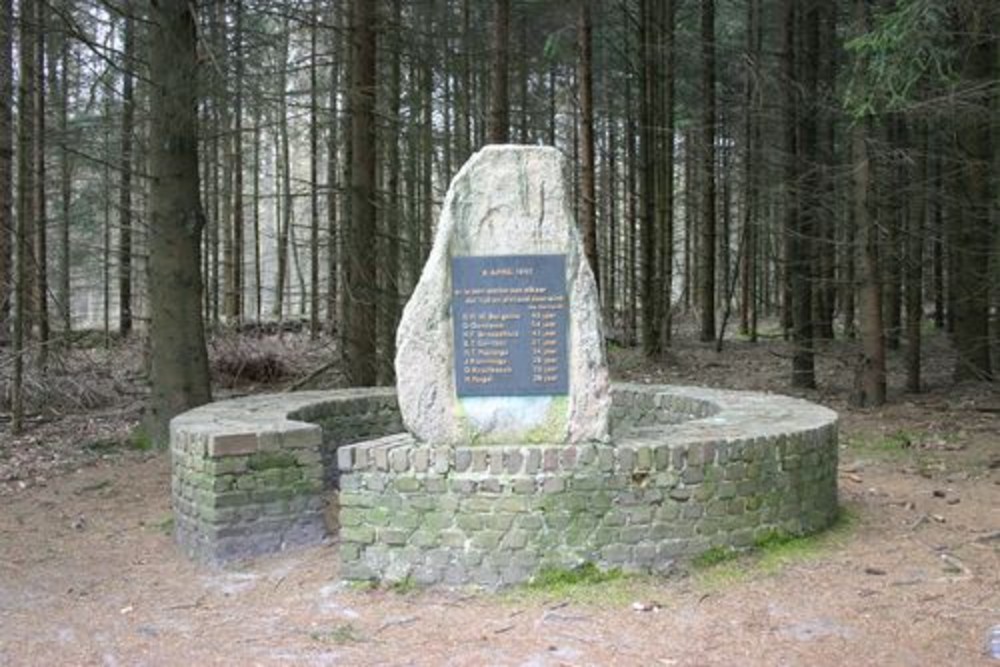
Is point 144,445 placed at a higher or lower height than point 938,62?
lower

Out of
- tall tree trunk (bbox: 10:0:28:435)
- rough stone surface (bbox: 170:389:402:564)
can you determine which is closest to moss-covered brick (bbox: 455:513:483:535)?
rough stone surface (bbox: 170:389:402:564)

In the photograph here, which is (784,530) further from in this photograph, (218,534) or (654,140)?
(654,140)

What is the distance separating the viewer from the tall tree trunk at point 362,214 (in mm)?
11930

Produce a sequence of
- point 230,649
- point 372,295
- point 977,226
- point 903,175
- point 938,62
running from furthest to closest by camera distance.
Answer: point 903,175
point 977,226
point 372,295
point 938,62
point 230,649

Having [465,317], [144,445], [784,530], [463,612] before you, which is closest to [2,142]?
[144,445]

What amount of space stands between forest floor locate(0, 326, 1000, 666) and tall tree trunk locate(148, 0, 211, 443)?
2189 mm

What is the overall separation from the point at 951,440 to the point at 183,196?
9253 mm

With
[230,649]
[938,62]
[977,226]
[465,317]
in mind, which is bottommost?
[230,649]

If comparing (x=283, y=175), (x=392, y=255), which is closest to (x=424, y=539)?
(x=392, y=255)

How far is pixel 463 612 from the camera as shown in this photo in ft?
19.0

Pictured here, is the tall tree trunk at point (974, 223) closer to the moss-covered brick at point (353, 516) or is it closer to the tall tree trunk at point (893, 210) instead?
the tall tree trunk at point (893, 210)

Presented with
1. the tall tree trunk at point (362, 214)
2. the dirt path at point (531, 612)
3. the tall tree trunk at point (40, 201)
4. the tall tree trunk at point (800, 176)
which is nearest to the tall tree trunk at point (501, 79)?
the tall tree trunk at point (362, 214)

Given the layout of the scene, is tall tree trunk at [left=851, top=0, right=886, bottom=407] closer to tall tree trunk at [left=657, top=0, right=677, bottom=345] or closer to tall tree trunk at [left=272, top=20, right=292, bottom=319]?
tall tree trunk at [left=657, top=0, right=677, bottom=345]

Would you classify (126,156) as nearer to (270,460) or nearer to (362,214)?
(362,214)
